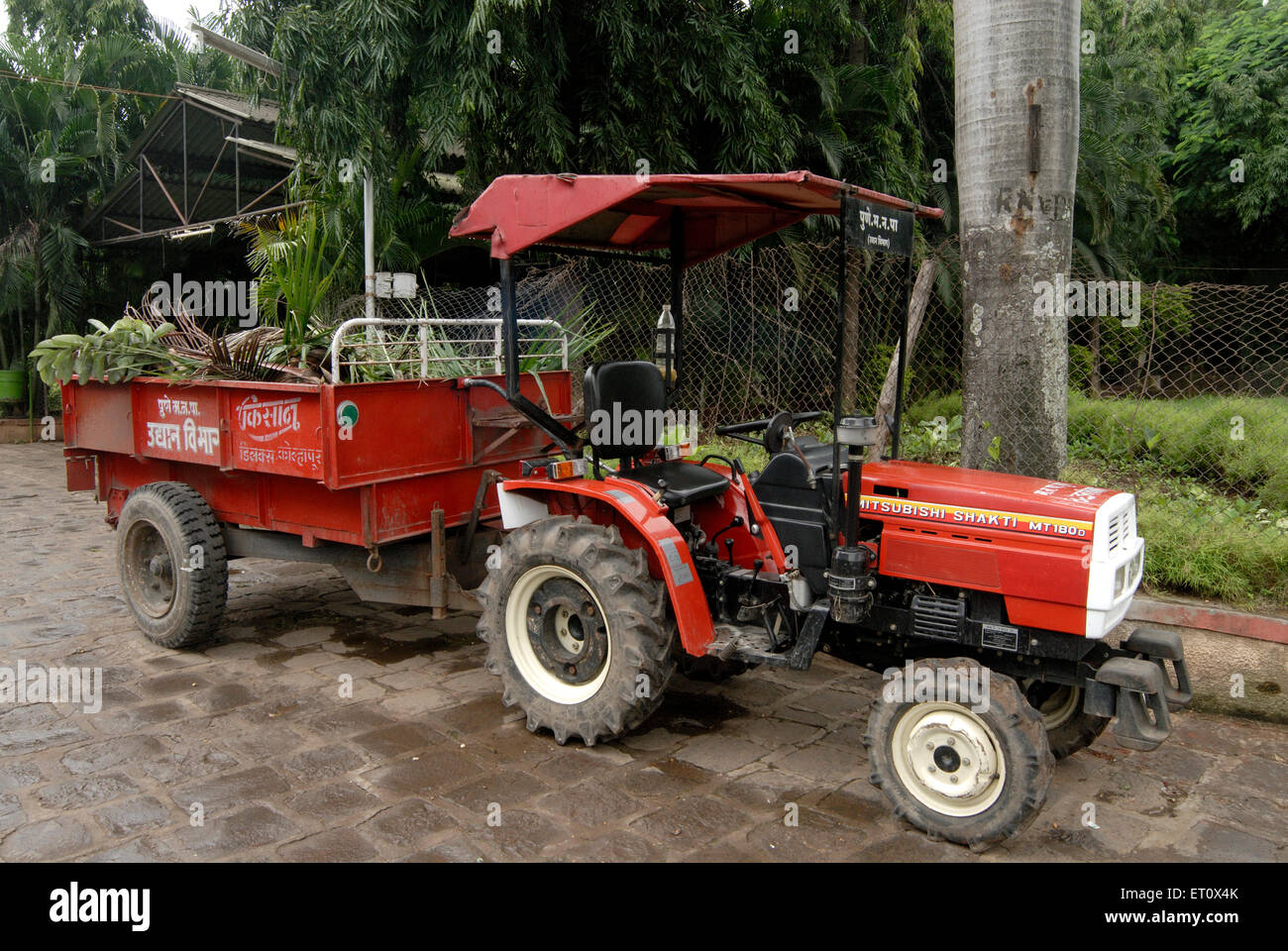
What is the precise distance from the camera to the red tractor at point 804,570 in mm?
3600

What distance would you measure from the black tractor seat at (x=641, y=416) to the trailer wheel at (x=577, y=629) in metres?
0.42

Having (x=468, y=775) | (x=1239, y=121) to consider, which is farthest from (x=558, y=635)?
(x=1239, y=121)

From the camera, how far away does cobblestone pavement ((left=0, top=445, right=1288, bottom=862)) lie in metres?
3.65

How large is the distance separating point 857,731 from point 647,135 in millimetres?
6722

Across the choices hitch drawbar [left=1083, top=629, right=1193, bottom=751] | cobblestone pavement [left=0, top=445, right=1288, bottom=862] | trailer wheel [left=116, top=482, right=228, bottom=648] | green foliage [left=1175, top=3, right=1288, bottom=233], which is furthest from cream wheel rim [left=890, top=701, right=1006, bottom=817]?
green foliage [left=1175, top=3, right=1288, bottom=233]

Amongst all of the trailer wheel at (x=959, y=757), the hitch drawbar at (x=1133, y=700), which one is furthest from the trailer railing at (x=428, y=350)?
the hitch drawbar at (x=1133, y=700)

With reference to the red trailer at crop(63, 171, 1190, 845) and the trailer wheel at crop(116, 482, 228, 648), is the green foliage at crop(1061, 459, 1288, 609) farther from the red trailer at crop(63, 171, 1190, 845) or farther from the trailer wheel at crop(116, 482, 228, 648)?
the trailer wheel at crop(116, 482, 228, 648)

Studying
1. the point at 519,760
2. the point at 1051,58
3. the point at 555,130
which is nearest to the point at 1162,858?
the point at 519,760

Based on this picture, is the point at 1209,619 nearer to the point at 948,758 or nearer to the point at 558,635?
the point at 948,758

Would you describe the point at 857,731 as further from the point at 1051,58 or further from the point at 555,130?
the point at 555,130

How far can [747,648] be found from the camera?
4266 mm

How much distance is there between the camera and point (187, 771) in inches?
165

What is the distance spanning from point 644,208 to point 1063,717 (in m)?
2.89

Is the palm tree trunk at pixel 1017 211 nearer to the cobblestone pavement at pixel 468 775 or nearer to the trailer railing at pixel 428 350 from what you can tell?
the cobblestone pavement at pixel 468 775
